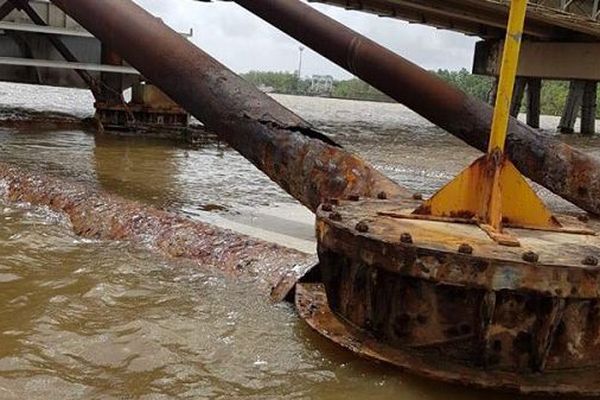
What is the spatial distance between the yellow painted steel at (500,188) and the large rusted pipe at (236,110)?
0.69 m

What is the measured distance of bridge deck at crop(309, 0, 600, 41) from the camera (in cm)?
2055

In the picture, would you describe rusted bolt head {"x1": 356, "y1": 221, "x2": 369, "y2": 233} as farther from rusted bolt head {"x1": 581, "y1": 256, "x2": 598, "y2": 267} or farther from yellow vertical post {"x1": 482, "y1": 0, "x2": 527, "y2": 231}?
rusted bolt head {"x1": 581, "y1": 256, "x2": 598, "y2": 267}

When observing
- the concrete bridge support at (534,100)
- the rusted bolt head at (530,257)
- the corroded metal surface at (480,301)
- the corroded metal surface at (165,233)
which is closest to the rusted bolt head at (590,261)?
the corroded metal surface at (480,301)

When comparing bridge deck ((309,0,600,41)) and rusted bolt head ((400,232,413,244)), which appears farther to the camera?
bridge deck ((309,0,600,41))

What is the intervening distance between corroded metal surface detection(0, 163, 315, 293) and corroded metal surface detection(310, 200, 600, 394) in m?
1.04

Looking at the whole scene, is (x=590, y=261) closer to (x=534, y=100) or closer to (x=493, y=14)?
(x=493, y=14)

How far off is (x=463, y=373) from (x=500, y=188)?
856 mm

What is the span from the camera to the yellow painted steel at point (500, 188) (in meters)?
3.07

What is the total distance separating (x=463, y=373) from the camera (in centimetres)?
267

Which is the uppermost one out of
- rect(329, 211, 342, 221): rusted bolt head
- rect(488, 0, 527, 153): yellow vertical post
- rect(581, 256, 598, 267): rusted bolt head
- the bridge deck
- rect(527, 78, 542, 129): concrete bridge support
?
the bridge deck

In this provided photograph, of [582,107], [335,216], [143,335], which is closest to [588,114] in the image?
[582,107]

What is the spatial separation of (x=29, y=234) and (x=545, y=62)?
2319 cm

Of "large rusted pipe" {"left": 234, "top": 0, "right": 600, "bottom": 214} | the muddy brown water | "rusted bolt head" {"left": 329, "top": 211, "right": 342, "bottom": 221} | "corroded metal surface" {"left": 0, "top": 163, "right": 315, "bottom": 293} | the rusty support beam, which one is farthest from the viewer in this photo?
the rusty support beam

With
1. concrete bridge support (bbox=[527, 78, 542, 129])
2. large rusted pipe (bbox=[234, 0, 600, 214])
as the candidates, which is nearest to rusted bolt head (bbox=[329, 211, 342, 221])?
large rusted pipe (bbox=[234, 0, 600, 214])
